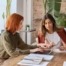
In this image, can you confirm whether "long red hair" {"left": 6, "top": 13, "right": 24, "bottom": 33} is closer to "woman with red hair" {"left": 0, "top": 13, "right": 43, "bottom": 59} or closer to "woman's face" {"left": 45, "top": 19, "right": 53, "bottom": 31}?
"woman with red hair" {"left": 0, "top": 13, "right": 43, "bottom": 59}

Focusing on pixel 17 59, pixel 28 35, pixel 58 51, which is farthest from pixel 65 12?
pixel 17 59

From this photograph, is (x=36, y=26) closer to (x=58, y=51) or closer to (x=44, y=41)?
(x=44, y=41)

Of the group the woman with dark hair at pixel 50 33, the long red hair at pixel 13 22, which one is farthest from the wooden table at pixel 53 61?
the woman with dark hair at pixel 50 33

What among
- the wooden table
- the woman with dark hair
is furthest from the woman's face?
the wooden table

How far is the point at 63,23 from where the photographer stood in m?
5.15

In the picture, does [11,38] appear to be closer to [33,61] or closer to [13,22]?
[13,22]

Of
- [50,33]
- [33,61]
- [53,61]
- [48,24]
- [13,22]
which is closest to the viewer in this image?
[33,61]

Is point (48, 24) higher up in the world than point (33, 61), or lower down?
higher up

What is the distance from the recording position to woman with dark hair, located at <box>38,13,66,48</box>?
122 inches

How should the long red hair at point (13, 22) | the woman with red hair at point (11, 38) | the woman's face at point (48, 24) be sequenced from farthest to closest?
the woman's face at point (48, 24) → the long red hair at point (13, 22) → the woman with red hair at point (11, 38)

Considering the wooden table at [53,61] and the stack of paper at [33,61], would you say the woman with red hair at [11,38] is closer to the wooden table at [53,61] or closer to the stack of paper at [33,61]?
the wooden table at [53,61]

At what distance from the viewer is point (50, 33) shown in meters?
3.20

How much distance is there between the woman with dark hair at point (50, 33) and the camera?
3100 mm

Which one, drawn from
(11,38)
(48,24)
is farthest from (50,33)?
(11,38)
